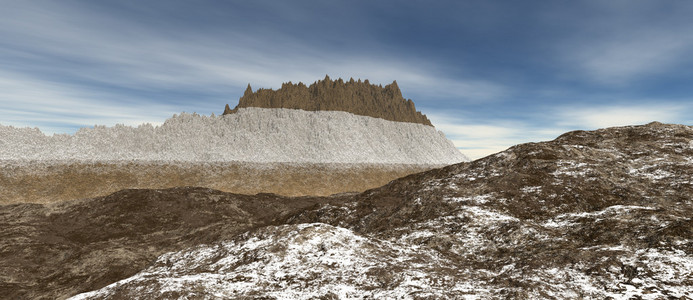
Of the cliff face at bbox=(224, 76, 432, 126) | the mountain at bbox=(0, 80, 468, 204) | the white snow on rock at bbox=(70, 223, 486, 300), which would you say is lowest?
the white snow on rock at bbox=(70, 223, 486, 300)

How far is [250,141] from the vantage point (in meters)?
72.4

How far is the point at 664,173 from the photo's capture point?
58.0ft

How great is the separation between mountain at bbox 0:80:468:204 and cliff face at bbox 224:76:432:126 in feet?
2.85

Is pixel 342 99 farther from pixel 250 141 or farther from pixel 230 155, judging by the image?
pixel 230 155

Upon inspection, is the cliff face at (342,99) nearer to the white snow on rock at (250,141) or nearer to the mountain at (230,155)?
the mountain at (230,155)

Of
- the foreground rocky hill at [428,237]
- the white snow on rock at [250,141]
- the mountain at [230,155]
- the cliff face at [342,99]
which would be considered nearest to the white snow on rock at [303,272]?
the foreground rocky hill at [428,237]

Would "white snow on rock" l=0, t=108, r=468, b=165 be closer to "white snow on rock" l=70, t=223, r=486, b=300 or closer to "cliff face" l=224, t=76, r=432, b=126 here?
"cliff face" l=224, t=76, r=432, b=126

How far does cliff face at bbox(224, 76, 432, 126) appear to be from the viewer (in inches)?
3578

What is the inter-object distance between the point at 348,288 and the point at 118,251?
14.9 m

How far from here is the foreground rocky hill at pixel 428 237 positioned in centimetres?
870

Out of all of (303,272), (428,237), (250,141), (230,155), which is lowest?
(303,272)

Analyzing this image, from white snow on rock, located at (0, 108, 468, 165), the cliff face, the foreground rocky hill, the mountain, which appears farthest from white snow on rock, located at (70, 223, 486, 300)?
the cliff face

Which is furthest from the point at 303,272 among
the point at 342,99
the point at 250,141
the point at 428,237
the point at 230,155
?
the point at 342,99

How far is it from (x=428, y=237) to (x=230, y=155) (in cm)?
5592
